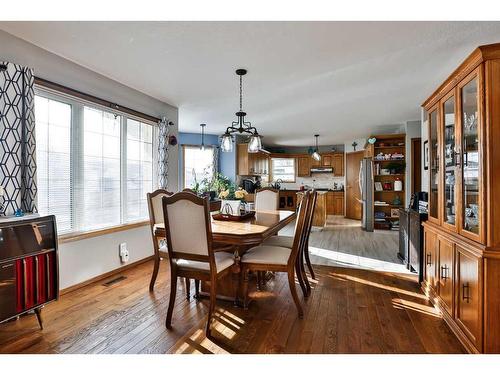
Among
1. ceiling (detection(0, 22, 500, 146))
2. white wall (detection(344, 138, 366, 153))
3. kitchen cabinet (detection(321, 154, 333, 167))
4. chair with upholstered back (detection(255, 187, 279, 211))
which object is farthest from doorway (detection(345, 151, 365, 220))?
chair with upholstered back (detection(255, 187, 279, 211))

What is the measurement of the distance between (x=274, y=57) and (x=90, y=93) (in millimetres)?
2095

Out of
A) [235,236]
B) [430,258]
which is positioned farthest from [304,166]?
[235,236]

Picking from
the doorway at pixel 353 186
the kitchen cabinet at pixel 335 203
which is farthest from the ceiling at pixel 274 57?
the kitchen cabinet at pixel 335 203

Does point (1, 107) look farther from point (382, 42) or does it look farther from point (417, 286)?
point (417, 286)

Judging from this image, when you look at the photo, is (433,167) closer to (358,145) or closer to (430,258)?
(430,258)

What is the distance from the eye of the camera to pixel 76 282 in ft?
10.2

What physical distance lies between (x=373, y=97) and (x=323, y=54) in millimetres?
1884

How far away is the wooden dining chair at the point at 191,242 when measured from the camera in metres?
2.15

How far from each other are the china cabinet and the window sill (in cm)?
345

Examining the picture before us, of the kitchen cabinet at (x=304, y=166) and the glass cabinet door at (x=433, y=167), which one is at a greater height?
the kitchen cabinet at (x=304, y=166)

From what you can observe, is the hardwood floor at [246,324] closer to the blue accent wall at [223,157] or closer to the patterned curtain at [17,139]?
the patterned curtain at [17,139]

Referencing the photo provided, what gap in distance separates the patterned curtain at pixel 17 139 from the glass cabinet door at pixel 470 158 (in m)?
3.44

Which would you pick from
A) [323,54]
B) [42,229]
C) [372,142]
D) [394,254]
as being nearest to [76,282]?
[42,229]

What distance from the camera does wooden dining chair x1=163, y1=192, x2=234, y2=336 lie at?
84.7 inches
